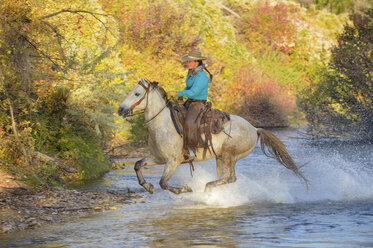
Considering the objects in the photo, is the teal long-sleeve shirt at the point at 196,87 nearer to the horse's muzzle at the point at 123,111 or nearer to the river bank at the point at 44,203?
the horse's muzzle at the point at 123,111

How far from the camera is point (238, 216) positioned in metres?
9.43

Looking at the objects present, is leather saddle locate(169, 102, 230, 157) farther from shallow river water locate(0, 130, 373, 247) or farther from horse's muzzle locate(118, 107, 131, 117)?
shallow river water locate(0, 130, 373, 247)

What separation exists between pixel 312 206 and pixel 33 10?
21.3 ft

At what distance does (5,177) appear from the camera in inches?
432

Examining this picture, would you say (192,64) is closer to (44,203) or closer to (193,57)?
(193,57)

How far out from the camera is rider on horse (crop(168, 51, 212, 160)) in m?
10.5

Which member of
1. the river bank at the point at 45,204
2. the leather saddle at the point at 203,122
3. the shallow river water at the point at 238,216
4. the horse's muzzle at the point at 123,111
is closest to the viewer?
the shallow river water at the point at 238,216

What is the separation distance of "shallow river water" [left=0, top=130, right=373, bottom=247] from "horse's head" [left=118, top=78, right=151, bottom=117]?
171cm

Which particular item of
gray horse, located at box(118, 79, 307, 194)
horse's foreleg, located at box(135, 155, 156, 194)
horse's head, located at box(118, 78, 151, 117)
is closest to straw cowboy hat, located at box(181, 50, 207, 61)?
gray horse, located at box(118, 79, 307, 194)

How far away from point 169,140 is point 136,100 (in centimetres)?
96

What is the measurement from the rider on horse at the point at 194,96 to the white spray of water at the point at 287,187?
1.15 metres

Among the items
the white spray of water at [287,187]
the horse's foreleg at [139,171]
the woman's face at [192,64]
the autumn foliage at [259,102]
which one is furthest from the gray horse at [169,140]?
the autumn foliage at [259,102]

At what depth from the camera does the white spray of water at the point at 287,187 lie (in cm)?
1117

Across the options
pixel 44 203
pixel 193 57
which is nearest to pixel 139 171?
pixel 44 203
